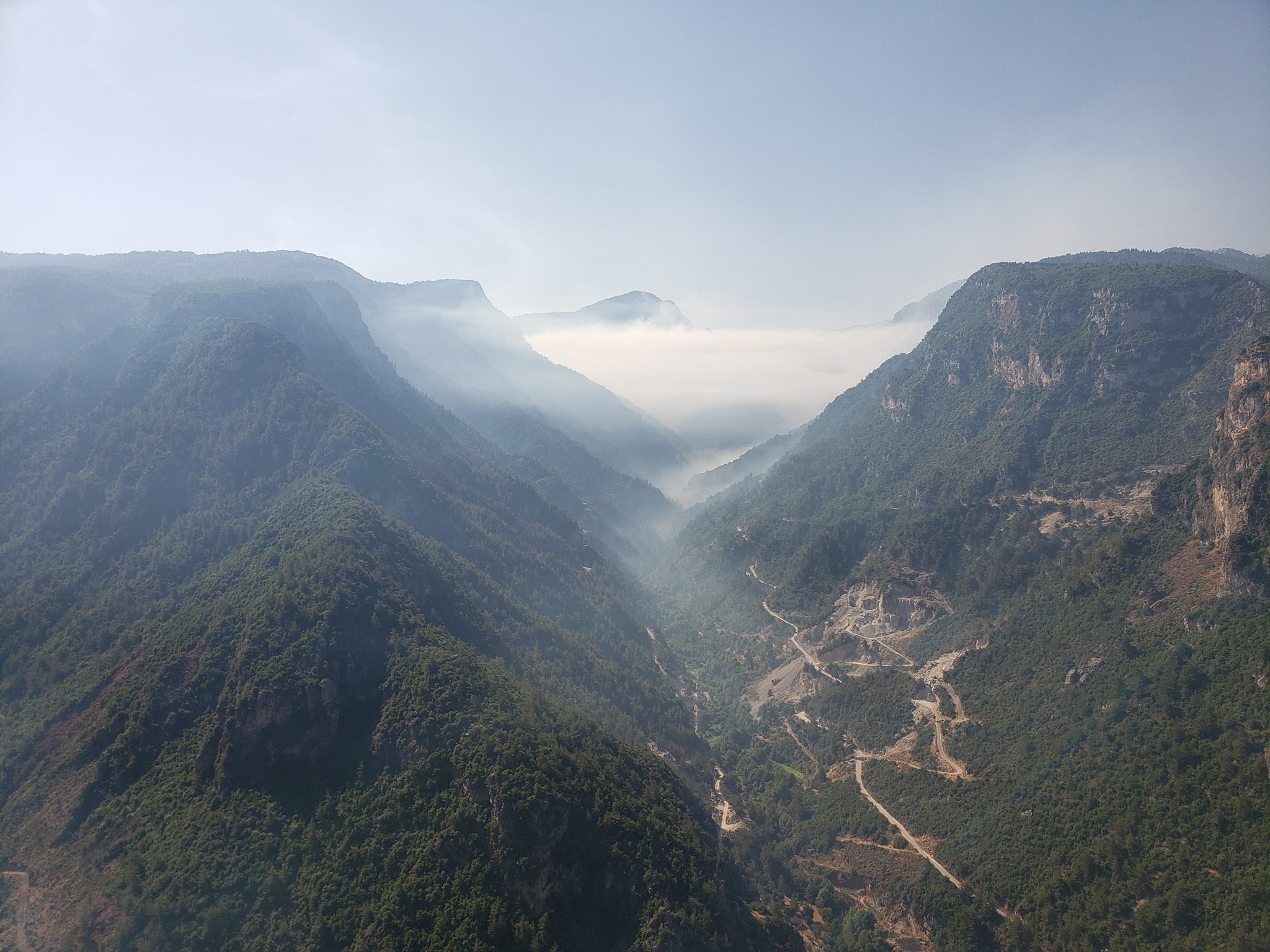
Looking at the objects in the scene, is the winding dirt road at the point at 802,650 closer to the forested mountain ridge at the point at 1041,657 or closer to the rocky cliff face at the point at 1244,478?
the forested mountain ridge at the point at 1041,657

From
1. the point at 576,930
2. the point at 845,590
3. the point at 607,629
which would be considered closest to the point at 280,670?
the point at 576,930

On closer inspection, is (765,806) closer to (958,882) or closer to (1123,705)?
(958,882)

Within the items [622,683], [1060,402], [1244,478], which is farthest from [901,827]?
[1060,402]

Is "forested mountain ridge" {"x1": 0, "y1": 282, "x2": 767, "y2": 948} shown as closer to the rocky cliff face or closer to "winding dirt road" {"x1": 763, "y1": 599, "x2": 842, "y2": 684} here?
"winding dirt road" {"x1": 763, "y1": 599, "x2": 842, "y2": 684}

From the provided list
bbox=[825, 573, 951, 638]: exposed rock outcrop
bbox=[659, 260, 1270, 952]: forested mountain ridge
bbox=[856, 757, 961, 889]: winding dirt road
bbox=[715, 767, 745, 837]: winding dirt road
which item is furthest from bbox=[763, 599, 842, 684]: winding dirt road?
bbox=[715, 767, 745, 837]: winding dirt road

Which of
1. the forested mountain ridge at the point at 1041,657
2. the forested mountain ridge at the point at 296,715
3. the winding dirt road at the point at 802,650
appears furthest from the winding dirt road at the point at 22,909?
the winding dirt road at the point at 802,650

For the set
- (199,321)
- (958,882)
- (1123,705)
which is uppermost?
(199,321)
